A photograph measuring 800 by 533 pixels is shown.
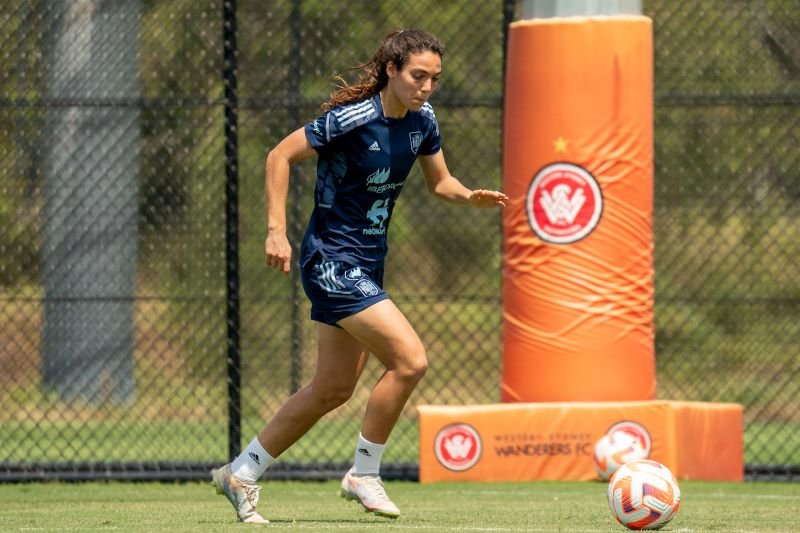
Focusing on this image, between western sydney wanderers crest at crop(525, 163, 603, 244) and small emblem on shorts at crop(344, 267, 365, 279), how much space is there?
103 inches

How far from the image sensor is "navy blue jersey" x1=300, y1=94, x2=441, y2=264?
6094mm

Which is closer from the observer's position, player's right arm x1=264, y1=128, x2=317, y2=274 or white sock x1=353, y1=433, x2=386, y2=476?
player's right arm x1=264, y1=128, x2=317, y2=274

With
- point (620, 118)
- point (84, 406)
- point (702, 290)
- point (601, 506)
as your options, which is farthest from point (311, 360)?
point (601, 506)

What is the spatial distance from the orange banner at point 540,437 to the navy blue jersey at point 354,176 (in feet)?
8.00

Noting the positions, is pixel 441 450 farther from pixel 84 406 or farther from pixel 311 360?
pixel 311 360

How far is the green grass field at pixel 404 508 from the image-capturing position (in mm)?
6086

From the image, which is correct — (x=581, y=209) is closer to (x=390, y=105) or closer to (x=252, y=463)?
(x=390, y=105)

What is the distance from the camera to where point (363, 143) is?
6.12 meters

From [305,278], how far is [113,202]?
5407 millimetres

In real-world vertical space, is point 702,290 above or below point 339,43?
below

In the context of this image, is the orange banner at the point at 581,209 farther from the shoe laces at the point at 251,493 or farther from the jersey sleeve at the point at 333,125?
the shoe laces at the point at 251,493

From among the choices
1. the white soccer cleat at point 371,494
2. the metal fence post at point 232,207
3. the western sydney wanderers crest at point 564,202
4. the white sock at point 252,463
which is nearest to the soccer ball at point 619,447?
the western sydney wanderers crest at point 564,202

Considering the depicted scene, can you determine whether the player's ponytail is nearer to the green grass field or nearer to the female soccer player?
the female soccer player

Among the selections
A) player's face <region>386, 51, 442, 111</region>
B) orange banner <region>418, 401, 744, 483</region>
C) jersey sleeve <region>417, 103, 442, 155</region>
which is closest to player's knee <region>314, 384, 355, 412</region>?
jersey sleeve <region>417, 103, 442, 155</region>
